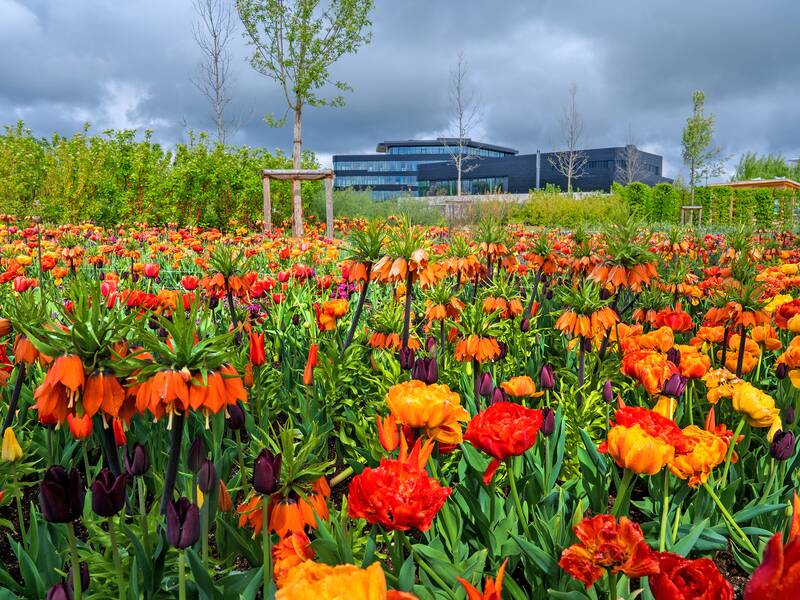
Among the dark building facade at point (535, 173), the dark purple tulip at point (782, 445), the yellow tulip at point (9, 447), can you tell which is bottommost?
the dark purple tulip at point (782, 445)

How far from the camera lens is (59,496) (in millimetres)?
995

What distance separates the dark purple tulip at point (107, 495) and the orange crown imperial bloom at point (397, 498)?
413 millimetres

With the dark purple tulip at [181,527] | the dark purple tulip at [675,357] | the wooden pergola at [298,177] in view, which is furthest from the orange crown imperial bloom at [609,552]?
the wooden pergola at [298,177]

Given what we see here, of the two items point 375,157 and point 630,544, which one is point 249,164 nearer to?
point 630,544

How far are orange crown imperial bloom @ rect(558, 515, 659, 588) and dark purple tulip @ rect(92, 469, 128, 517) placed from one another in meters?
0.79

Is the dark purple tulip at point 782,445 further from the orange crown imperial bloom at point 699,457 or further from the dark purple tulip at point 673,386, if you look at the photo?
the orange crown imperial bloom at point 699,457

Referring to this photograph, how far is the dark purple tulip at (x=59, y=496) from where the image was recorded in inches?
38.7

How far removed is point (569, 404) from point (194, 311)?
186 centimetres

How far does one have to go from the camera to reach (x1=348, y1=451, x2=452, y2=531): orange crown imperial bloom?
991 mm

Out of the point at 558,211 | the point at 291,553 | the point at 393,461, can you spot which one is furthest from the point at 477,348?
the point at 558,211

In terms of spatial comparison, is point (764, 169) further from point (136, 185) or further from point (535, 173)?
point (136, 185)

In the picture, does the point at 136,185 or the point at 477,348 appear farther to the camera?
the point at 136,185

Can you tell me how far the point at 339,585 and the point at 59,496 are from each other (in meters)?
0.63

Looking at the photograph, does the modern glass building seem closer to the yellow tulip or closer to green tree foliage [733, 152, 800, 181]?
green tree foliage [733, 152, 800, 181]
